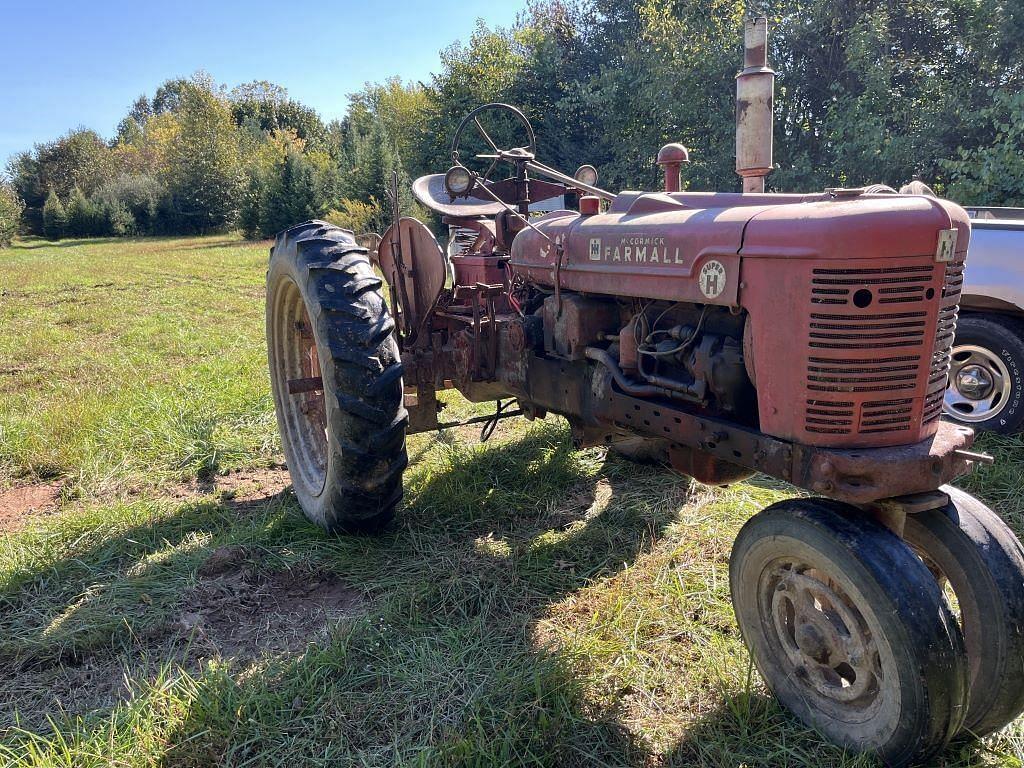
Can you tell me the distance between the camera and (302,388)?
144 inches

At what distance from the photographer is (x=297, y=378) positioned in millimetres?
4066

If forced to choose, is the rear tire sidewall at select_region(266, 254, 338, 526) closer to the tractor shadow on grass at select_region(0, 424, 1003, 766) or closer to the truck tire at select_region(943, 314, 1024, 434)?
the tractor shadow on grass at select_region(0, 424, 1003, 766)

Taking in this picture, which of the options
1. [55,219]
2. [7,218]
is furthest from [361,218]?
[55,219]

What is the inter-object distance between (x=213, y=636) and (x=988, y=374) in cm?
450

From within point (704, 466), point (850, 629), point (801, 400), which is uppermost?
point (801, 400)

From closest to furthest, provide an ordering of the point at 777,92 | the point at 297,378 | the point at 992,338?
the point at 297,378, the point at 992,338, the point at 777,92

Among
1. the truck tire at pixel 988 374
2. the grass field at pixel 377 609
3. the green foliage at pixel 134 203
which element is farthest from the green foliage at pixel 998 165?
the green foliage at pixel 134 203

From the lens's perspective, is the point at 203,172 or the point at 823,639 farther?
the point at 203,172

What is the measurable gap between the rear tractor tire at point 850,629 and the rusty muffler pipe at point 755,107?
4.61 ft

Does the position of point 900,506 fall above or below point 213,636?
above

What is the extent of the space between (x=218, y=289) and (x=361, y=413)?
39.8 ft

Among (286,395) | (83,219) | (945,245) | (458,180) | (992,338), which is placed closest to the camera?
(945,245)

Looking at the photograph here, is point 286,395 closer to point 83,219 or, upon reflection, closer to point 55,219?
point 83,219

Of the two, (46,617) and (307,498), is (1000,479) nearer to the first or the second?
(307,498)
